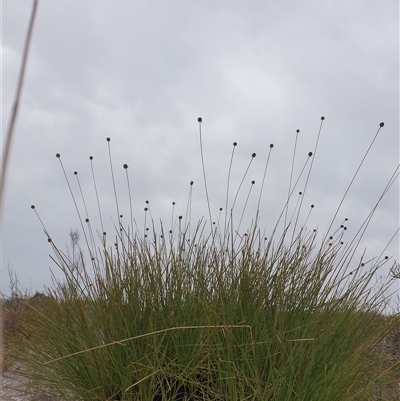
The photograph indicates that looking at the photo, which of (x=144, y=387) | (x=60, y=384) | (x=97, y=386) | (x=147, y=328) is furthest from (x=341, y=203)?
(x=60, y=384)

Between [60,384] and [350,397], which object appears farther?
[60,384]

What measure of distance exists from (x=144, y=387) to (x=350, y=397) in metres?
1.04

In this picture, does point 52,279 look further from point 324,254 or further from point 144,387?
point 324,254

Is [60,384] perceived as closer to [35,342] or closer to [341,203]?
[35,342]

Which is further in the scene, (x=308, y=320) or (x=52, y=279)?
(x=52, y=279)

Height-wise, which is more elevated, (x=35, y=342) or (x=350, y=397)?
(x=35, y=342)

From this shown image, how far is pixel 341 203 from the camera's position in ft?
10.5

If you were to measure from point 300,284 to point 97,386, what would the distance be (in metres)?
1.25

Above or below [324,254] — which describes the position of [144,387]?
below

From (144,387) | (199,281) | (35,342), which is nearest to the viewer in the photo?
(144,387)

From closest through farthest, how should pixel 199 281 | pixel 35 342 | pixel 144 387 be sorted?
pixel 144 387
pixel 199 281
pixel 35 342

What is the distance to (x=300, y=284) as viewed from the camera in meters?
2.90

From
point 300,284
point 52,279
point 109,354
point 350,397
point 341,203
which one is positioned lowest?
point 350,397

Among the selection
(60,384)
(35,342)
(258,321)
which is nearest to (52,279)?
(35,342)
